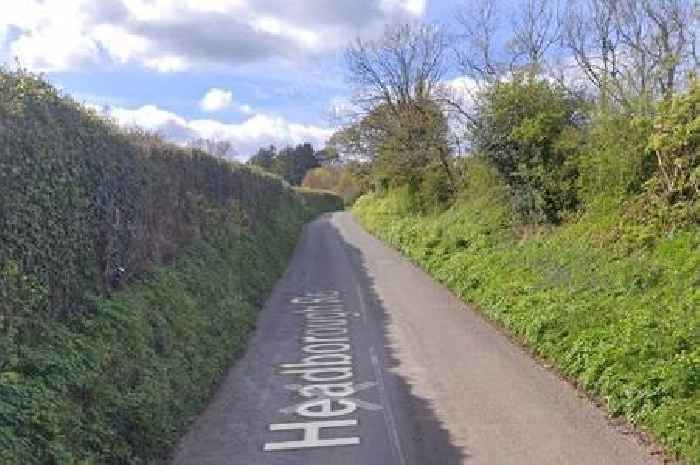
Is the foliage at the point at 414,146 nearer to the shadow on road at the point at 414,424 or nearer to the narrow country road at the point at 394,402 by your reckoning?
the narrow country road at the point at 394,402

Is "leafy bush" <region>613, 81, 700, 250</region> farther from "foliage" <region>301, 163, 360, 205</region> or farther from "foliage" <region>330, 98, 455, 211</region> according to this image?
"foliage" <region>301, 163, 360, 205</region>

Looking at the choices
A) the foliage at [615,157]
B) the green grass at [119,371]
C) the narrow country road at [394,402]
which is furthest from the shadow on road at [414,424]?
the foliage at [615,157]

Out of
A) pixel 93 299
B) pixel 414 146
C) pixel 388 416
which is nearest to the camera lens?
pixel 93 299

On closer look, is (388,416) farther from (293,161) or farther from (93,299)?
(293,161)

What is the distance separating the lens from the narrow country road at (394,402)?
7.75m

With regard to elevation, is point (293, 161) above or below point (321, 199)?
above

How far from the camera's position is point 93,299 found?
8859 mm

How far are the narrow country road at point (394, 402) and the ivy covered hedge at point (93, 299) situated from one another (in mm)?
739

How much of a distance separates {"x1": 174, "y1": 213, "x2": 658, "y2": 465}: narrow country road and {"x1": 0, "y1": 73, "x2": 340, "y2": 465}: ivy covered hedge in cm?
74

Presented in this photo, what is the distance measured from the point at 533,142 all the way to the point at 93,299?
14354mm

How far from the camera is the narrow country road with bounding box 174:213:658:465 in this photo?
775cm

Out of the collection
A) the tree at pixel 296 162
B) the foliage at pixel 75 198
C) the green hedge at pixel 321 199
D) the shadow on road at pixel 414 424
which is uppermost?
the tree at pixel 296 162

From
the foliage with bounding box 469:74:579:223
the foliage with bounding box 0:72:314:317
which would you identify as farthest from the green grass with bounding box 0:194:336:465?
the foliage with bounding box 469:74:579:223

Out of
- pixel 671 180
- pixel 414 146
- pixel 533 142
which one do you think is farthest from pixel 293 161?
pixel 671 180
